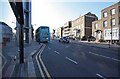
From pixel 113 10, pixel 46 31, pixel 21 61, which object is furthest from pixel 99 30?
pixel 21 61

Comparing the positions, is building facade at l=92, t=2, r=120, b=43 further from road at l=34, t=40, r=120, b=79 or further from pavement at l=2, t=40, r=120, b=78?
road at l=34, t=40, r=120, b=79

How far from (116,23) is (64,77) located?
166 feet

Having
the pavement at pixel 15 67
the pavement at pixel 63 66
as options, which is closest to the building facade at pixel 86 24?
the pavement at pixel 63 66

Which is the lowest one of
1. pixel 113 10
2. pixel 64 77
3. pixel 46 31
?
pixel 64 77

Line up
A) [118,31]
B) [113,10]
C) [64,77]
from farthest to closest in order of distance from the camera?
[113,10], [118,31], [64,77]

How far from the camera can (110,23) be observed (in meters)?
60.5

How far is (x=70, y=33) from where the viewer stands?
425 feet

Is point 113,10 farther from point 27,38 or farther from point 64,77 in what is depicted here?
point 64,77

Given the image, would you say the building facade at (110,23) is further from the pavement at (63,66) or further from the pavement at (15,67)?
the pavement at (15,67)

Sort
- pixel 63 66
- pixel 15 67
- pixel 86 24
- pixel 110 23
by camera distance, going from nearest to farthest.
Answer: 1. pixel 15 67
2. pixel 63 66
3. pixel 110 23
4. pixel 86 24

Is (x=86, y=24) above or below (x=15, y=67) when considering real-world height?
above

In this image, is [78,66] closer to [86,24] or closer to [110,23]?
[110,23]

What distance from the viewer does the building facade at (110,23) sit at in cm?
5677

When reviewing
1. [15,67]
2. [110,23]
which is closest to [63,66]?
[15,67]
